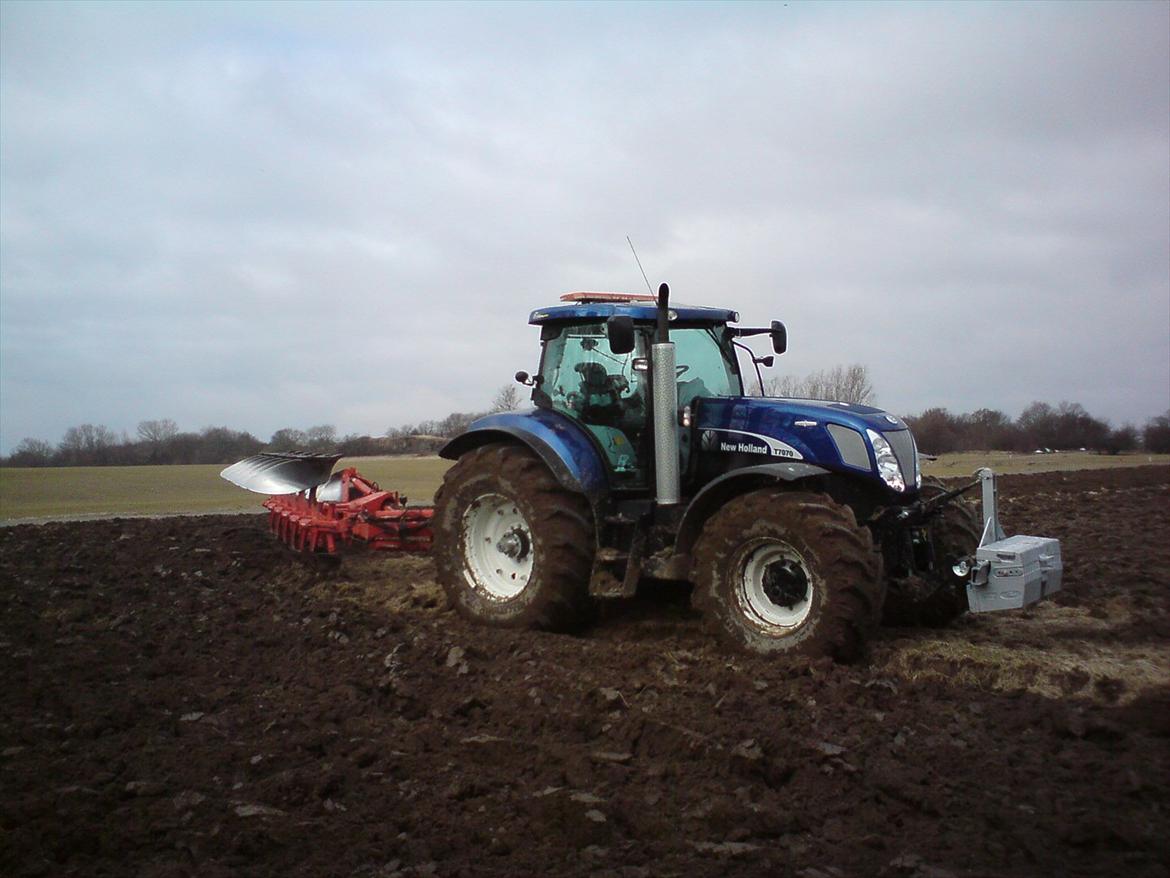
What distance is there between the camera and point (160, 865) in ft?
11.5

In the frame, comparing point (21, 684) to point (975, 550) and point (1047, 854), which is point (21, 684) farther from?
point (975, 550)

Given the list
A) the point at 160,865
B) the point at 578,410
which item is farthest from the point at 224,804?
the point at 578,410

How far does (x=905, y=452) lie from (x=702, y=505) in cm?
135

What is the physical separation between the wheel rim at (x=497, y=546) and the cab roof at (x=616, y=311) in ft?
4.41

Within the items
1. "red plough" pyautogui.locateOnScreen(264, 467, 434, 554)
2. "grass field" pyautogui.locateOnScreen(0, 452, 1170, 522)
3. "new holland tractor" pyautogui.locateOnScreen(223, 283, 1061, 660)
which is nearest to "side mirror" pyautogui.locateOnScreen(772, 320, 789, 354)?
"new holland tractor" pyautogui.locateOnScreen(223, 283, 1061, 660)

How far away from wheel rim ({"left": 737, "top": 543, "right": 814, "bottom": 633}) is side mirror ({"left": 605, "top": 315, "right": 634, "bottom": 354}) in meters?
1.45

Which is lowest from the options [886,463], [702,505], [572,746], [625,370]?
[572,746]

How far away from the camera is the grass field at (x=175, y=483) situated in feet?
63.0

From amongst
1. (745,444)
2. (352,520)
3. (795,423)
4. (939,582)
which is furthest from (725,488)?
(352,520)

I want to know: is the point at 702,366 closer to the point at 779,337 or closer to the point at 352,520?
the point at 779,337

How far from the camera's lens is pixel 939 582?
6.52 m

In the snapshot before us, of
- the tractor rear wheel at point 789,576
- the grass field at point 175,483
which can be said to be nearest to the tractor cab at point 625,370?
the tractor rear wheel at point 789,576

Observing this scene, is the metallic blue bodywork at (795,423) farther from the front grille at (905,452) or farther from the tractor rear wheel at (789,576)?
the tractor rear wheel at (789,576)

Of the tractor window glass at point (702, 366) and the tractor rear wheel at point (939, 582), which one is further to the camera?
the tractor window glass at point (702, 366)
